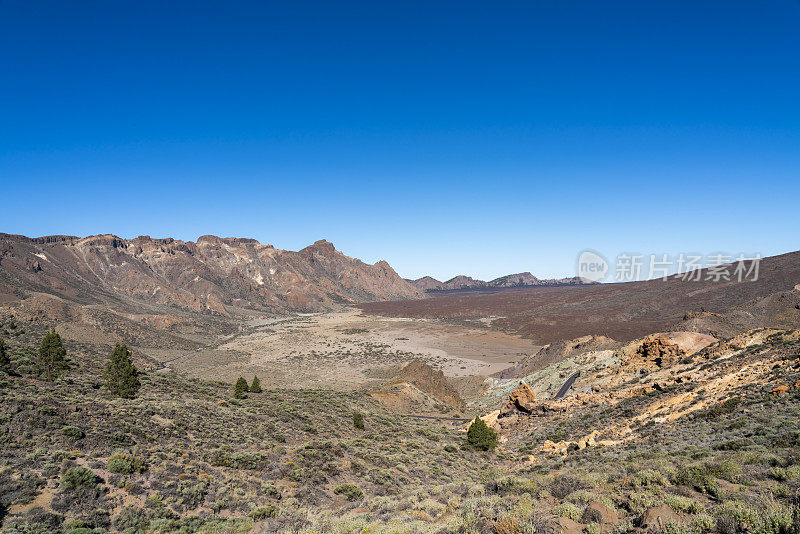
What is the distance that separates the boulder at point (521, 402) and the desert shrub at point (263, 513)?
18.7 m

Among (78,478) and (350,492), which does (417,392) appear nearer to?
(350,492)

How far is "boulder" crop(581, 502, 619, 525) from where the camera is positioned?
6273 mm

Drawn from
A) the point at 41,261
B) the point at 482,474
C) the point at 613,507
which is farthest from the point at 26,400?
the point at 41,261

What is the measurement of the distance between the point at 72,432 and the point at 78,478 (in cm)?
303

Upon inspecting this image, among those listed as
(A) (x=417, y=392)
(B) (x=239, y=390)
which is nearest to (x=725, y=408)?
(A) (x=417, y=392)

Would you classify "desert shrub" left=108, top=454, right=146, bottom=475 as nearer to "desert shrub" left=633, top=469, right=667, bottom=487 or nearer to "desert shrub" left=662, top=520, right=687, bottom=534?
"desert shrub" left=662, top=520, right=687, bottom=534

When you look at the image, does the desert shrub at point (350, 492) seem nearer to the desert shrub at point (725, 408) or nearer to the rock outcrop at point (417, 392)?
the desert shrub at point (725, 408)

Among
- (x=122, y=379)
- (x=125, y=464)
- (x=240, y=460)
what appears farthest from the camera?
(x=122, y=379)

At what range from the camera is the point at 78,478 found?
8.88m

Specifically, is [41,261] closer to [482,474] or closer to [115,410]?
[115,410]

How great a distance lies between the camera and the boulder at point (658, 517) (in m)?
5.59

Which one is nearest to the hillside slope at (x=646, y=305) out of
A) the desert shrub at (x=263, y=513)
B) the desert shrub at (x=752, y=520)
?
the desert shrub at (x=752, y=520)

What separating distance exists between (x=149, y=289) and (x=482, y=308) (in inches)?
4853

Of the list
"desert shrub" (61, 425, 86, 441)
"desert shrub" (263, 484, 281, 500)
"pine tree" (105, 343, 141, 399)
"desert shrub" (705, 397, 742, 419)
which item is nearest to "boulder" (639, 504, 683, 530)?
"desert shrub" (263, 484, 281, 500)
